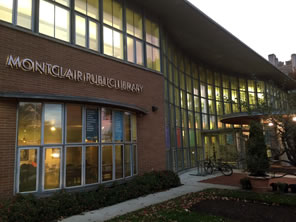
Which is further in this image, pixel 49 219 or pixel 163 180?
pixel 163 180

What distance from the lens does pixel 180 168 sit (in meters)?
17.6

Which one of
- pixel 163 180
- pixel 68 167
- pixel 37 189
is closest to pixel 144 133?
pixel 163 180

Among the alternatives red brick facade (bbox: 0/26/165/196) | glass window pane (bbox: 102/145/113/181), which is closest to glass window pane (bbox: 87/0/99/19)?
red brick facade (bbox: 0/26/165/196)

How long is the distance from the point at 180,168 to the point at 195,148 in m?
3.60

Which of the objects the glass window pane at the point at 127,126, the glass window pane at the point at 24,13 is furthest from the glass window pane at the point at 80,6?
the glass window pane at the point at 127,126

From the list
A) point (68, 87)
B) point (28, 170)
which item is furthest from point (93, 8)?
point (28, 170)

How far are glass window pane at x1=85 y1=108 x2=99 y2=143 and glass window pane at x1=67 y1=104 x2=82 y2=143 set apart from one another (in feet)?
1.03

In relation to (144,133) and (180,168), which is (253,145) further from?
(180,168)

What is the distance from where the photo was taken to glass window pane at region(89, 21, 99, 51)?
1106cm

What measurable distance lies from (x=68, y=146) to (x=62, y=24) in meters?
5.16

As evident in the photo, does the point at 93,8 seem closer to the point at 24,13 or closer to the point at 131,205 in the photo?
the point at 24,13

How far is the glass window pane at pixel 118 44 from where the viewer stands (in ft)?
40.1

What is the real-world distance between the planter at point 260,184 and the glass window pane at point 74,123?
321 inches

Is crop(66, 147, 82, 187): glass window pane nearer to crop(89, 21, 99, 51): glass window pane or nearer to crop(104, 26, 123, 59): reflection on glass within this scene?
crop(89, 21, 99, 51): glass window pane
